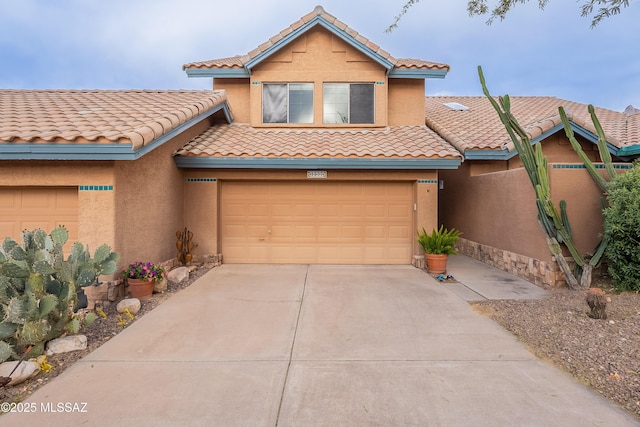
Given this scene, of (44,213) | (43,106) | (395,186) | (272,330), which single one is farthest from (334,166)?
(43,106)

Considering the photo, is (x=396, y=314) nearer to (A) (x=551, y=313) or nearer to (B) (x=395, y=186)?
(A) (x=551, y=313)

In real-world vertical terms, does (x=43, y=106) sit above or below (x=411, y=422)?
above

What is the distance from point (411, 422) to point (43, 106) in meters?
10.3

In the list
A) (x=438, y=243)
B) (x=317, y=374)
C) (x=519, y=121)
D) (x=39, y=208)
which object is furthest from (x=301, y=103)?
(x=317, y=374)

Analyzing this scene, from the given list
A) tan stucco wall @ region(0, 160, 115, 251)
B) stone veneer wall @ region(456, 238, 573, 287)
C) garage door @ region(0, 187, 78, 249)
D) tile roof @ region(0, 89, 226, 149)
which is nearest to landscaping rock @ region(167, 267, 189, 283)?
tan stucco wall @ region(0, 160, 115, 251)

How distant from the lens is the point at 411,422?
3086 millimetres

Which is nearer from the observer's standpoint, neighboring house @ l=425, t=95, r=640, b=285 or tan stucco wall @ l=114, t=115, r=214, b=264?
tan stucco wall @ l=114, t=115, r=214, b=264

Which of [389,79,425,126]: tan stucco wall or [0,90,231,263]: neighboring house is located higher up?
[389,79,425,126]: tan stucco wall

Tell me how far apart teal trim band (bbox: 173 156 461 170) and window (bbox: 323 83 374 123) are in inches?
Result: 112

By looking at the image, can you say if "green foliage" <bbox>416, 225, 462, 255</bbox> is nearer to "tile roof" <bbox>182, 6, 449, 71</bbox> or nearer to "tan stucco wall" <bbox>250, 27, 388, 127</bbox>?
"tan stucco wall" <bbox>250, 27, 388, 127</bbox>

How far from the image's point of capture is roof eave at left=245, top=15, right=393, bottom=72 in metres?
10.9

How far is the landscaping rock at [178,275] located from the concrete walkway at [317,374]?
164cm

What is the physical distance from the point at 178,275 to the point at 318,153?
465cm

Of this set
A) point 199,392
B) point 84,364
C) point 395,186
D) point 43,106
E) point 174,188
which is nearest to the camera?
point 199,392
